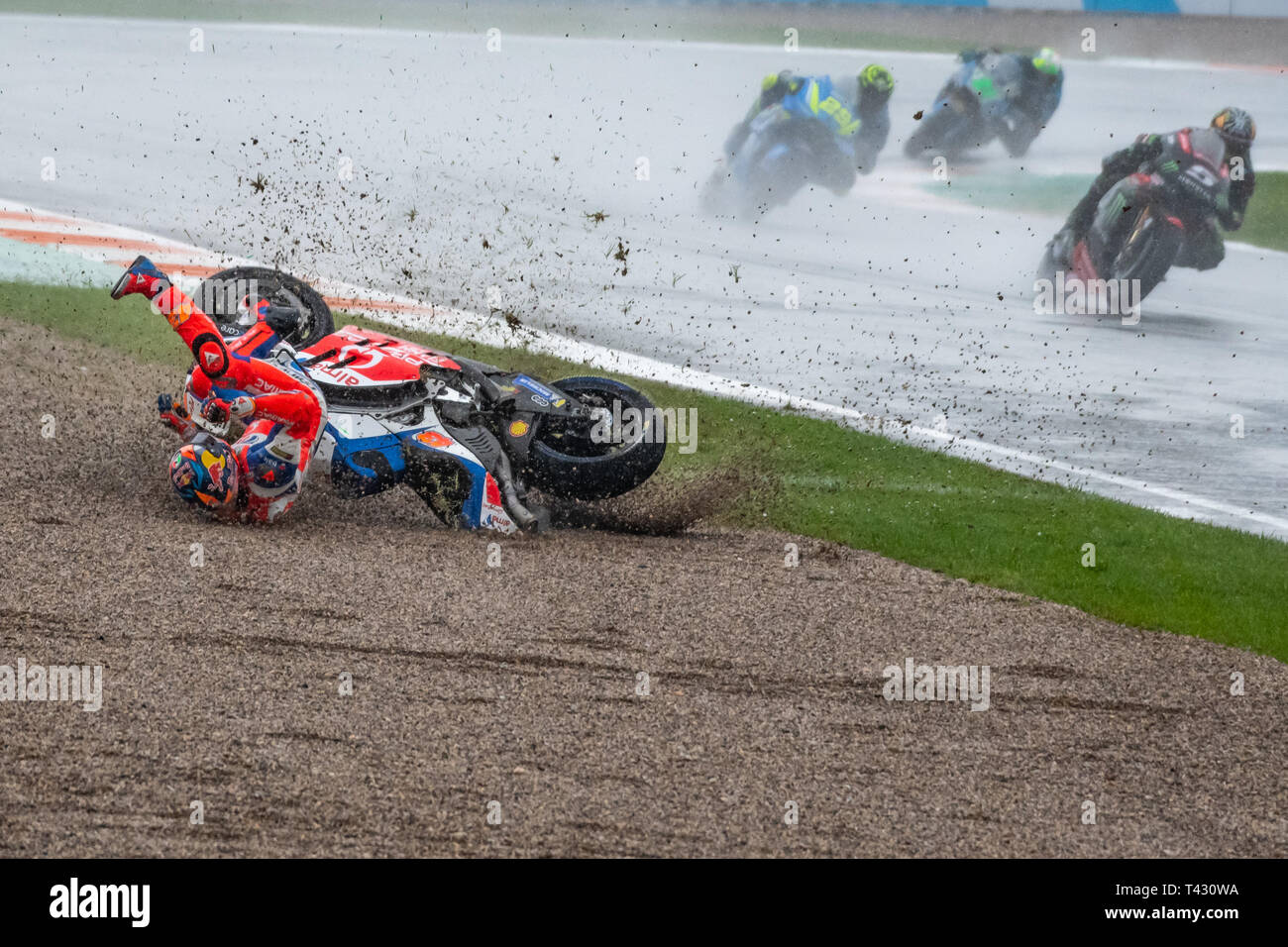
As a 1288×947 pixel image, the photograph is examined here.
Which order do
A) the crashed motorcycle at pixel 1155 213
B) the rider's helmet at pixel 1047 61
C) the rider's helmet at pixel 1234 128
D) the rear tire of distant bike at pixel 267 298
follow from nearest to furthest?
the rear tire of distant bike at pixel 267 298 < the crashed motorcycle at pixel 1155 213 < the rider's helmet at pixel 1234 128 < the rider's helmet at pixel 1047 61

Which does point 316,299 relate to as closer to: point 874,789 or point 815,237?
point 874,789

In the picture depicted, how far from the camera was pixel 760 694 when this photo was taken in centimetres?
589

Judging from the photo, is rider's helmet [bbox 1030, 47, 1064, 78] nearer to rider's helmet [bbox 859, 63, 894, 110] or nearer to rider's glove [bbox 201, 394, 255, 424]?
rider's helmet [bbox 859, 63, 894, 110]

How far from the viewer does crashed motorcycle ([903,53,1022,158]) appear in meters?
17.5

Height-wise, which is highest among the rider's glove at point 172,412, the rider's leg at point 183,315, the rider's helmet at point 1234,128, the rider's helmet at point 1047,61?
the rider's helmet at point 1047,61

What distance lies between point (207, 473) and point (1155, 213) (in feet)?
35.7

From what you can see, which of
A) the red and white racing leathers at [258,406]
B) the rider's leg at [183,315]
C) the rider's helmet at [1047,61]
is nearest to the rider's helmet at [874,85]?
the rider's helmet at [1047,61]

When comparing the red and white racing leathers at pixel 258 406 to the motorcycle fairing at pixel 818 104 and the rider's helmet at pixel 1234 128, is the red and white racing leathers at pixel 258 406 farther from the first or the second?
the rider's helmet at pixel 1234 128

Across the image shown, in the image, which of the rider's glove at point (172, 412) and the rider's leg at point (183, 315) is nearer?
the rider's leg at point (183, 315)

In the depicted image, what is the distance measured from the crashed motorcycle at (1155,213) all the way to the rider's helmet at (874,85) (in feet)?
10.3

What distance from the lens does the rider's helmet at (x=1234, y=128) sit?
15219 mm

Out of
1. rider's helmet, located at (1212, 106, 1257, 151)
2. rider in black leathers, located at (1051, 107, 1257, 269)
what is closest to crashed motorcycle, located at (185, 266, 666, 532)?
rider in black leathers, located at (1051, 107, 1257, 269)

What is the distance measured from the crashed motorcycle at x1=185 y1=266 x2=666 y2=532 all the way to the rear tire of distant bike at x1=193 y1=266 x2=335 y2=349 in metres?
0.02

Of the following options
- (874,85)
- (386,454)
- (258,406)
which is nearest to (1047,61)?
(874,85)
